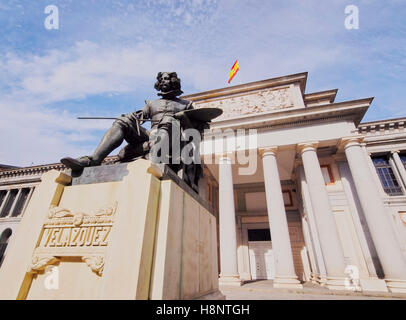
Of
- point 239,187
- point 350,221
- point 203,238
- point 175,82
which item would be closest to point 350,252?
point 350,221

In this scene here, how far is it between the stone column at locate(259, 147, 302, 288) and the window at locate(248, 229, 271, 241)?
22.8 ft

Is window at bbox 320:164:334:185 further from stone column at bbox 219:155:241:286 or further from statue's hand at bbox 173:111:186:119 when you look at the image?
statue's hand at bbox 173:111:186:119

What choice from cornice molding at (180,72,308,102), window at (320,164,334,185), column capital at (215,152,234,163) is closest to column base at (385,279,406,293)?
window at (320,164,334,185)

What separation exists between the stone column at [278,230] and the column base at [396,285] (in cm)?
361

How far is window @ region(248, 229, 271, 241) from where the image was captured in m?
16.6

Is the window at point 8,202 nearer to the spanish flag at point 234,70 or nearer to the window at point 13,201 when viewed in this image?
the window at point 13,201

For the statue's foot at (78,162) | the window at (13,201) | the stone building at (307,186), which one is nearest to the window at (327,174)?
the stone building at (307,186)

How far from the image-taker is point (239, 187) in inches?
711

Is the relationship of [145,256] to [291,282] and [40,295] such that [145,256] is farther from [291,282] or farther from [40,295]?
[291,282]

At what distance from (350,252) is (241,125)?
30.5 ft

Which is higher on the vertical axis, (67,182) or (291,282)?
(67,182)

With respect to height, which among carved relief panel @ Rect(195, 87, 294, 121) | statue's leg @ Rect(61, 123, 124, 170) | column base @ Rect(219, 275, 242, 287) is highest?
carved relief panel @ Rect(195, 87, 294, 121)

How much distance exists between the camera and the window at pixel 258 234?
54.4 feet

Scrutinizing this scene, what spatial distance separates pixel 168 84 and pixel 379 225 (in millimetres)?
11349
